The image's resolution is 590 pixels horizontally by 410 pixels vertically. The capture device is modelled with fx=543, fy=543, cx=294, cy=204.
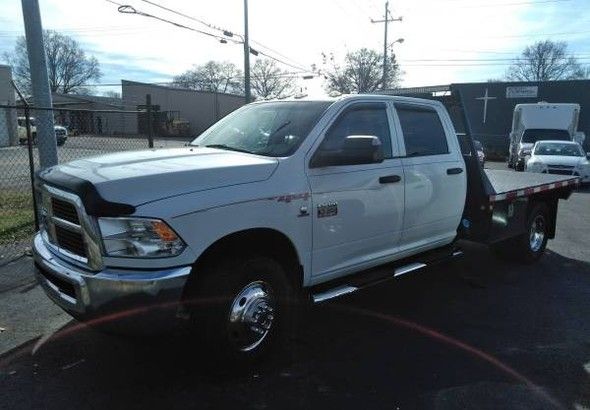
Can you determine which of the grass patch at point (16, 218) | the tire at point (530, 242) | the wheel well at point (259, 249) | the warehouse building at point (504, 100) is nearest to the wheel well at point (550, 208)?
the tire at point (530, 242)

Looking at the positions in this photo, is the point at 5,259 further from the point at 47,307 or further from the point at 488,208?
the point at 488,208

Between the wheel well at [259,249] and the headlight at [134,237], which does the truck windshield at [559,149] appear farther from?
the headlight at [134,237]

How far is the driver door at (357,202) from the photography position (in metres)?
4.14

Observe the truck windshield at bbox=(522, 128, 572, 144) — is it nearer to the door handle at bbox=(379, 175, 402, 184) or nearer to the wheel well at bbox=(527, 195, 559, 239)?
the wheel well at bbox=(527, 195, 559, 239)

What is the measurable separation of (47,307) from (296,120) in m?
2.91

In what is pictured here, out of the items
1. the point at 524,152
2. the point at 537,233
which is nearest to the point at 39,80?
the point at 537,233

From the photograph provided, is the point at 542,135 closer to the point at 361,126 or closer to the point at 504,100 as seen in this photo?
the point at 504,100

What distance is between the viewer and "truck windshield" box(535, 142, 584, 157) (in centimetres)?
1823

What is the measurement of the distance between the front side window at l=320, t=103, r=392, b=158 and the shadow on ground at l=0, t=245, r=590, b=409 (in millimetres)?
1594

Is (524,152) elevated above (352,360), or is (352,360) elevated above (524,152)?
(352,360)

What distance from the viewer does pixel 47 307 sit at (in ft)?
16.6

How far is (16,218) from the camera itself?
28.6 ft

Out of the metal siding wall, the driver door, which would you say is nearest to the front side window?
the driver door

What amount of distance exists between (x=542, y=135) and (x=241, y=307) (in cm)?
2232
